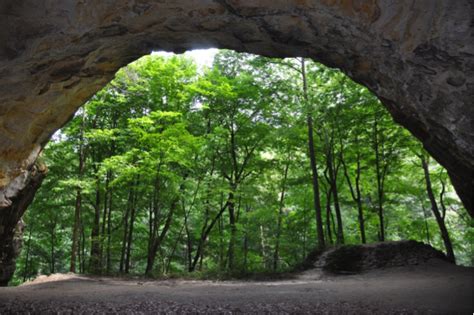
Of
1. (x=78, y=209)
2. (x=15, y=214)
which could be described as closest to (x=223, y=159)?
(x=78, y=209)

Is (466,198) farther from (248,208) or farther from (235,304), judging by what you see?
(248,208)

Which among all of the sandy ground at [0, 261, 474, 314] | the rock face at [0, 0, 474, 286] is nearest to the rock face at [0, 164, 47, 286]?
the rock face at [0, 0, 474, 286]

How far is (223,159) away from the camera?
16734 millimetres

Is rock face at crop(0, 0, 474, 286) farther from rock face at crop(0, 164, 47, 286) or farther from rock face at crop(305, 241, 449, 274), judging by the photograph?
rock face at crop(305, 241, 449, 274)

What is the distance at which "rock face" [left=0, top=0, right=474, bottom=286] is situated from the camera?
5230 millimetres

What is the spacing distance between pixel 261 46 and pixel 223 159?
10.0m

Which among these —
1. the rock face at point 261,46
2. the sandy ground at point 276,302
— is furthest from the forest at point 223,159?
the sandy ground at point 276,302

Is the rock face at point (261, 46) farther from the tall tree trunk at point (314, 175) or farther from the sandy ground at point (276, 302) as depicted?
the tall tree trunk at point (314, 175)

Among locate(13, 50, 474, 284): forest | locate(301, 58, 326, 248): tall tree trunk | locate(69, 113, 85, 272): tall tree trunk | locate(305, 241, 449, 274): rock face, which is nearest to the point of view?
locate(305, 241, 449, 274): rock face

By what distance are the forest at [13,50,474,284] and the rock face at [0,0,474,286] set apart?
5.37m

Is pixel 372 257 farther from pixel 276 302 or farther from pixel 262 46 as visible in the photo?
pixel 262 46

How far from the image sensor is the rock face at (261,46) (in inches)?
206

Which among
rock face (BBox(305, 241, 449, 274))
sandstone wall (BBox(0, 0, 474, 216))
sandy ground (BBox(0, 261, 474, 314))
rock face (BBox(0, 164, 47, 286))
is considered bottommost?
sandy ground (BBox(0, 261, 474, 314))

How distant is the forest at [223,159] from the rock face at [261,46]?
5.37 meters
